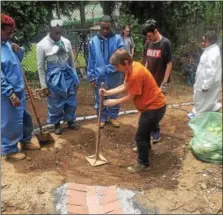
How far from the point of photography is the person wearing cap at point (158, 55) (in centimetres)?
470

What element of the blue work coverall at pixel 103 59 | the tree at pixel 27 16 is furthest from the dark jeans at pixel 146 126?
the tree at pixel 27 16

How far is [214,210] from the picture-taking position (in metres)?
3.44

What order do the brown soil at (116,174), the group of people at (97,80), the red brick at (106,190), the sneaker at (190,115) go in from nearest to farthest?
the brown soil at (116,174) < the red brick at (106,190) < the group of people at (97,80) < the sneaker at (190,115)

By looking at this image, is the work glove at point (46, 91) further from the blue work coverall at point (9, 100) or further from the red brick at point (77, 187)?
the red brick at point (77, 187)

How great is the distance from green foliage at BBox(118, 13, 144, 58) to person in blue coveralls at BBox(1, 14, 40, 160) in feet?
16.8

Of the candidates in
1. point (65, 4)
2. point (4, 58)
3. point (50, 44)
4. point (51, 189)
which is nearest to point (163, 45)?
point (50, 44)

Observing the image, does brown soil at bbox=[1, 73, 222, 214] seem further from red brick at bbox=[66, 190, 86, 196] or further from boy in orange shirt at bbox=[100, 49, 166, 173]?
boy in orange shirt at bbox=[100, 49, 166, 173]

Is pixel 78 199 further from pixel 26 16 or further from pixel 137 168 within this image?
pixel 26 16

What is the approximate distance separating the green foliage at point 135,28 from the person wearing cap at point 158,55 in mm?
4370

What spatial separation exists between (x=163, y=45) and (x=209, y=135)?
51.8 inches

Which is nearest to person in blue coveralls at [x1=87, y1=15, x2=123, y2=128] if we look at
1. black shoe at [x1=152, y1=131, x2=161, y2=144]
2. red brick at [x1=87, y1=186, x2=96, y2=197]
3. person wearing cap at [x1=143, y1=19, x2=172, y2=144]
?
person wearing cap at [x1=143, y1=19, x2=172, y2=144]

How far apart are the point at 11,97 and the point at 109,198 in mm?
1620

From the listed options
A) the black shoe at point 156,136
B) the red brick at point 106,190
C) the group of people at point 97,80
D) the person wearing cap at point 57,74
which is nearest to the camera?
the red brick at point 106,190

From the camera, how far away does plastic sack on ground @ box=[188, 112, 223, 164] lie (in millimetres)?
4340
